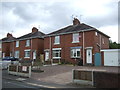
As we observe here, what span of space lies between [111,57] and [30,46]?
20.7m

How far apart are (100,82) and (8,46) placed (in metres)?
41.1

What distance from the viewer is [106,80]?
10164 mm

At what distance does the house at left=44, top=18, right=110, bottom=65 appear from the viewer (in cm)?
2717

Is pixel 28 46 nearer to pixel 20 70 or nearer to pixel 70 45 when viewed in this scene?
pixel 70 45

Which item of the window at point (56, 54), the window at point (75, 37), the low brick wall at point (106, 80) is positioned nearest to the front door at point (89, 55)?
the window at point (75, 37)

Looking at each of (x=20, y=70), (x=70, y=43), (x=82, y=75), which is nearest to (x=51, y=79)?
(x=82, y=75)

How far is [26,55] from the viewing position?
3922 cm

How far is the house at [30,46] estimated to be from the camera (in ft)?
122

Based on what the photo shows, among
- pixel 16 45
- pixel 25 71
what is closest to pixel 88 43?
pixel 25 71

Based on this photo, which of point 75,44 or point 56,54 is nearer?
point 75,44

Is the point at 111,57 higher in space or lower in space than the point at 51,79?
higher

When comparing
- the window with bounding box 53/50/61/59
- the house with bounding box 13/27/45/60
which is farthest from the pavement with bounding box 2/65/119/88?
the house with bounding box 13/27/45/60

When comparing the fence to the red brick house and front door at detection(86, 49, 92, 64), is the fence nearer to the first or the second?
front door at detection(86, 49, 92, 64)

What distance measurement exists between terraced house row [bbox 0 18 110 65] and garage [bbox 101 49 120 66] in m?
0.93
